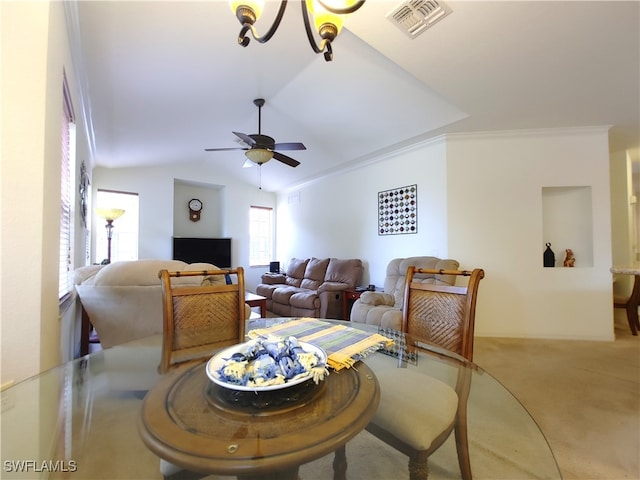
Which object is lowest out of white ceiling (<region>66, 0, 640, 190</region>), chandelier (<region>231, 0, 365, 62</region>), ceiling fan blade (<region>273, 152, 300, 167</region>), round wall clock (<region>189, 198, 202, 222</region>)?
round wall clock (<region>189, 198, 202, 222</region>)

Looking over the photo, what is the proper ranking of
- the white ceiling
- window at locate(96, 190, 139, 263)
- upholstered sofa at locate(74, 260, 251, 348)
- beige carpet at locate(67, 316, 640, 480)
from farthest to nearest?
window at locate(96, 190, 139, 263), the white ceiling, upholstered sofa at locate(74, 260, 251, 348), beige carpet at locate(67, 316, 640, 480)

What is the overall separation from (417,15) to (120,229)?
18.3ft

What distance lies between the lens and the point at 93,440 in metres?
0.91

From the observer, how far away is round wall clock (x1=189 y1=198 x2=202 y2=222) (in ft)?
20.6

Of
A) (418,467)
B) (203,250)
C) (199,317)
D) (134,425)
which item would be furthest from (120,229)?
(418,467)

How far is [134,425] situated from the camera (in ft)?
2.58

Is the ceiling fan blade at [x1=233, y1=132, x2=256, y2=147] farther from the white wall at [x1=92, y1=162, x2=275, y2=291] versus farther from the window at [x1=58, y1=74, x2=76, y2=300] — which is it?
the white wall at [x1=92, y1=162, x2=275, y2=291]

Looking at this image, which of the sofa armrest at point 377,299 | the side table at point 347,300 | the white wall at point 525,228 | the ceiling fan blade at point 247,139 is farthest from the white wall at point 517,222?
the ceiling fan blade at point 247,139

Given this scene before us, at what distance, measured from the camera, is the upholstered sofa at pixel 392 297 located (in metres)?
2.82

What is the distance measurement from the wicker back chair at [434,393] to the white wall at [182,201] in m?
5.30

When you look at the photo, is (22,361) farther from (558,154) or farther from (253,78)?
(558,154)

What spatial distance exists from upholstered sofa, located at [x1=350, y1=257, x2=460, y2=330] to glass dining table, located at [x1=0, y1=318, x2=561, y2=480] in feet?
4.53

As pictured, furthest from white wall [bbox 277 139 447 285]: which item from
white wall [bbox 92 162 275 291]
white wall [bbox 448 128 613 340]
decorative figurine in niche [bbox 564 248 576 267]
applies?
decorative figurine in niche [bbox 564 248 576 267]

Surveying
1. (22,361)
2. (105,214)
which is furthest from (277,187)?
(22,361)
